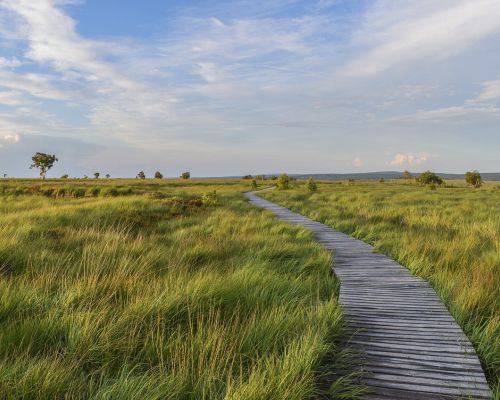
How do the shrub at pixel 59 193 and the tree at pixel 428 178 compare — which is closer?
the shrub at pixel 59 193

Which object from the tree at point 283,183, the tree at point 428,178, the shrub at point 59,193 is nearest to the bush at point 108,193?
the shrub at point 59,193

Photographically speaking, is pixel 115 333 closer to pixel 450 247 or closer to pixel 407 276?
pixel 407 276

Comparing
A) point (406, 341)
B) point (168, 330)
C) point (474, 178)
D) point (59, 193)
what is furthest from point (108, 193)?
point (474, 178)

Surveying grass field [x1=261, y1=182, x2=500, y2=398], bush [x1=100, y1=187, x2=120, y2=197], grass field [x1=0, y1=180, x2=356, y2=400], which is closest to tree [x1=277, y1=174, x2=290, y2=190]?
bush [x1=100, y1=187, x2=120, y2=197]

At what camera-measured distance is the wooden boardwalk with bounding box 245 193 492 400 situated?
8.96ft

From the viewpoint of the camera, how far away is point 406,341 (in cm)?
346

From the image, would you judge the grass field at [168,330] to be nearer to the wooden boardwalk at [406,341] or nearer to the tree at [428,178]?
the wooden boardwalk at [406,341]

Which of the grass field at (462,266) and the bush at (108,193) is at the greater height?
the bush at (108,193)

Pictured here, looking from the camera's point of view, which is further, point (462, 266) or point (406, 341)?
point (462, 266)

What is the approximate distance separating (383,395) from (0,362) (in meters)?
2.89

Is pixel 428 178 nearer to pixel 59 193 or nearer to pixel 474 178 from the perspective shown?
pixel 474 178

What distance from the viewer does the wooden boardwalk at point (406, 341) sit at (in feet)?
8.96

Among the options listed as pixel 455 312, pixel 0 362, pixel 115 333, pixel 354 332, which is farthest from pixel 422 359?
pixel 0 362

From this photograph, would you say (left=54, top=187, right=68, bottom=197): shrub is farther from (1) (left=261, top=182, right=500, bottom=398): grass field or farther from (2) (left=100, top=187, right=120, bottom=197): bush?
(1) (left=261, top=182, right=500, bottom=398): grass field
